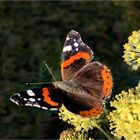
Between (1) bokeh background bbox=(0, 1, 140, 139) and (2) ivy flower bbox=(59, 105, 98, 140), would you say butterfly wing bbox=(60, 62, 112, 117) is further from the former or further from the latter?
(1) bokeh background bbox=(0, 1, 140, 139)

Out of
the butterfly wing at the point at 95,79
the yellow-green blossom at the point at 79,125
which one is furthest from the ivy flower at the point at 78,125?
the butterfly wing at the point at 95,79

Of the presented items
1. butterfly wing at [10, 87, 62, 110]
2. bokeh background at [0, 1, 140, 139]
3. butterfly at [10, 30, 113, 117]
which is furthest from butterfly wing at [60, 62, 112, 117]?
bokeh background at [0, 1, 140, 139]

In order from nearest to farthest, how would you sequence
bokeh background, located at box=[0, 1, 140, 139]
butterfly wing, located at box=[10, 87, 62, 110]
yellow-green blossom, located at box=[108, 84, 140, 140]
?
yellow-green blossom, located at box=[108, 84, 140, 140], butterfly wing, located at box=[10, 87, 62, 110], bokeh background, located at box=[0, 1, 140, 139]

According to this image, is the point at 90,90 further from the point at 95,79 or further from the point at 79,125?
the point at 79,125

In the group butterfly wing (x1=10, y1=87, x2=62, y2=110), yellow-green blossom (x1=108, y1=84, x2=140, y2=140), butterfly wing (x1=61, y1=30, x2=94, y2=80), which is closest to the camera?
yellow-green blossom (x1=108, y1=84, x2=140, y2=140)

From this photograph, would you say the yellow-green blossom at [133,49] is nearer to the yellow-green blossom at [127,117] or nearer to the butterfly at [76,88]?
the butterfly at [76,88]

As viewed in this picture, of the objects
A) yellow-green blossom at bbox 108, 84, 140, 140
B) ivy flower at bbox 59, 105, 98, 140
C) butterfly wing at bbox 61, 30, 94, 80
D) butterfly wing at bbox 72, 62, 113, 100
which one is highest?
butterfly wing at bbox 61, 30, 94, 80

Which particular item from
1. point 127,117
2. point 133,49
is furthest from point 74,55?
point 127,117

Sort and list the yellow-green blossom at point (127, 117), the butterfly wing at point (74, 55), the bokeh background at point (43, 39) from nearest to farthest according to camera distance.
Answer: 1. the yellow-green blossom at point (127, 117)
2. the butterfly wing at point (74, 55)
3. the bokeh background at point (43, 39)
